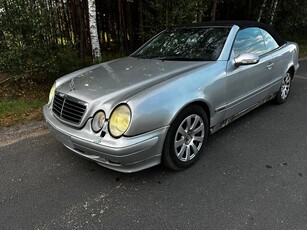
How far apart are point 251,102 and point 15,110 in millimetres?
3586

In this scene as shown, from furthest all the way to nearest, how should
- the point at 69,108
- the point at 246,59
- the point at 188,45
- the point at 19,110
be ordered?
1. the point at 19,110
2. the point at 188,45
3. the point at 246,59
4. the point at 69,108

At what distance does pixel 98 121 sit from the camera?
8.01 ft

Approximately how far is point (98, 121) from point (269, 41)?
9.93 ft

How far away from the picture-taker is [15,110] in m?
4.41

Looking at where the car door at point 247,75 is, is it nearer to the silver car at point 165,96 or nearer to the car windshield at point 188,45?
the silver car at point 165,96

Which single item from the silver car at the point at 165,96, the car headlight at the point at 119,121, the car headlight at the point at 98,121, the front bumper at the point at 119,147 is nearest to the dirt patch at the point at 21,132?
the silver car at the point at 165,96

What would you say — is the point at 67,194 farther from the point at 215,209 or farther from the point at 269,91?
the point at 269,91

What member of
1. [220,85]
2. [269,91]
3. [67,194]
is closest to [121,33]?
[269,91]

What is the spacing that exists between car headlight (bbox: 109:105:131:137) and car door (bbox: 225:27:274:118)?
1371 millimetres

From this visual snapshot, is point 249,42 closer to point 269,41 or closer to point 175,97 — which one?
point 269,41

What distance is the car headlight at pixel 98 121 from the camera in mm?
2414

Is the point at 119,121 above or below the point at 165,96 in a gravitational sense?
below

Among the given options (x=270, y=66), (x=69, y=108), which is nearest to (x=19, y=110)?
(x=69, y=108)

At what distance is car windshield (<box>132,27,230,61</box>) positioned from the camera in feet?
10.8
